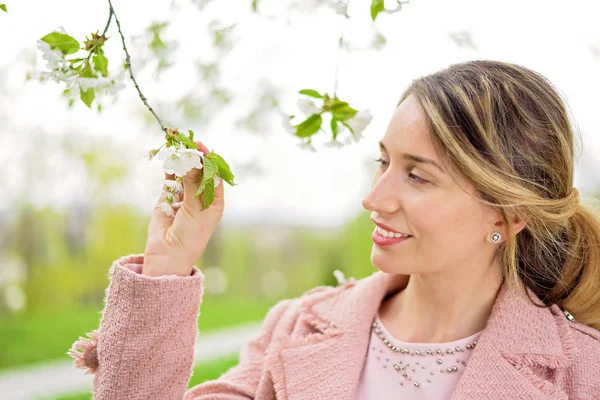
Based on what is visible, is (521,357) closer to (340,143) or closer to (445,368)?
(445,368)

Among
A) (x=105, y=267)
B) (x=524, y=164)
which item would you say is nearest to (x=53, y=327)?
(x=105, y=267)

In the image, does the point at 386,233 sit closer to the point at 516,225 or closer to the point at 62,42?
the point at 516,225

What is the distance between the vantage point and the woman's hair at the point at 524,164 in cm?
143

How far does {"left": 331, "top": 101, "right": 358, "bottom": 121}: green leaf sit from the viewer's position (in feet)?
3.66

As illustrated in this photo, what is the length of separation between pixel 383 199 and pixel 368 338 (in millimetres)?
416

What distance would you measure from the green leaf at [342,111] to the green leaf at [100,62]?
15.6 inches

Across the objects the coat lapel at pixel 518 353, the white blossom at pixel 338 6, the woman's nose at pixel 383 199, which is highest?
the white blossom at pixel 338 6

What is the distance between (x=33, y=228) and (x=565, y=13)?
6.12 meters

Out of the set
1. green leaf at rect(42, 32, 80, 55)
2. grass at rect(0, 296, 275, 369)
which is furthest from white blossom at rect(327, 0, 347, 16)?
grass at rect(0, 296, 275, 369)

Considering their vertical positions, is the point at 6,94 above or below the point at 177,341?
above

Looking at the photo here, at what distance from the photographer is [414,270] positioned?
4.81 feet

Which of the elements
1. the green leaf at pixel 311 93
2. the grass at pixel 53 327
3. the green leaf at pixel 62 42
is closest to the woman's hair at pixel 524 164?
the green leaf at pixel 311 93

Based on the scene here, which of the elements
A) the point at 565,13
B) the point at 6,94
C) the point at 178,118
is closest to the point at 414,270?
the point at 565,13

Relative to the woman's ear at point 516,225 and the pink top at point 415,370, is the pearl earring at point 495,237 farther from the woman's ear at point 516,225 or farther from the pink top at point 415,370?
the pink top at point 415,370
